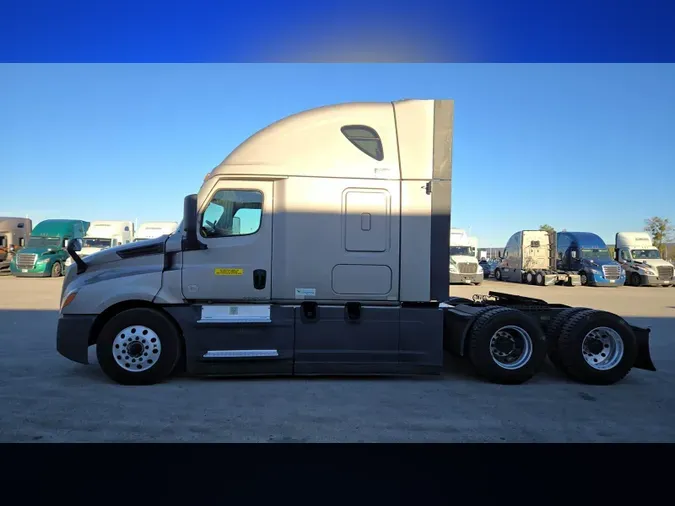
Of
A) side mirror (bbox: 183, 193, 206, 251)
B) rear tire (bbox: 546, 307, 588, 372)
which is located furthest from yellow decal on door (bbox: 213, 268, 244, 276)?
rear tire (bbox: 546, 307, 588, 372)

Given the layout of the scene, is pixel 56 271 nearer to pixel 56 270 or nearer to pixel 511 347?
pixel 56 270

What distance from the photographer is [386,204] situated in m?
6.64

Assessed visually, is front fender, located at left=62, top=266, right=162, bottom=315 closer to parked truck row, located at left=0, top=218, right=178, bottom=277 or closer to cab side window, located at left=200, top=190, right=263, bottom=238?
cab side window, located at left=200, top=190, right=263, bottom=238

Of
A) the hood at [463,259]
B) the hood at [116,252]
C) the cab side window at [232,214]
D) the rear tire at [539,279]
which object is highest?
the cab side window at [232,214]

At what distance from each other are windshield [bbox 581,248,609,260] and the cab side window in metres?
28.4

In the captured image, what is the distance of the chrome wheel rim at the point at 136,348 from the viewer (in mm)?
6391

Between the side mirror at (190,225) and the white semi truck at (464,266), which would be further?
the white semi truck at (464,266)

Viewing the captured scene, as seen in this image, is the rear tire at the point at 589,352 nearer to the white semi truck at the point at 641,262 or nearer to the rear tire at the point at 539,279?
the rear tire at the point at 539,279

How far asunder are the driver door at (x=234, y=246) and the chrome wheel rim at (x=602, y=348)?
4.22 metres

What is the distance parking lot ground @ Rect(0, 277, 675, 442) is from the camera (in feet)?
15.5

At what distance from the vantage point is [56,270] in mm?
29094

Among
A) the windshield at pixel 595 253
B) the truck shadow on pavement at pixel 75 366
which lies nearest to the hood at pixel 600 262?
the windshield at pixel 595 253

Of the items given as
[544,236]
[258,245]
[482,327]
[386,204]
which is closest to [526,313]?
[482,327]
